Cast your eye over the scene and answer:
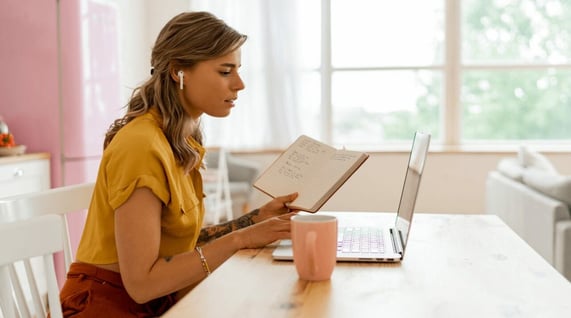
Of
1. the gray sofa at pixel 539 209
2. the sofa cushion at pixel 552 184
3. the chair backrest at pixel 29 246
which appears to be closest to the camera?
the chair backrest at pixel 29 246

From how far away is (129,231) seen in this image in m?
1.28

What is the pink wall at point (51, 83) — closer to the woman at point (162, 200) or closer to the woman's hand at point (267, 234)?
the woman at point (162, 200)

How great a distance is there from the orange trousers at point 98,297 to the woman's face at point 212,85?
1.50 ft

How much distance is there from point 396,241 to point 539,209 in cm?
183

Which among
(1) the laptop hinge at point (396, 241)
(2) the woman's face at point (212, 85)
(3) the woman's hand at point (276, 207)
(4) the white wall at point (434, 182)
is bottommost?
(4) the white wall at point (434, 182)

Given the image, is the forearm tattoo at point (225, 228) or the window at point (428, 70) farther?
the window at point (428, 70)

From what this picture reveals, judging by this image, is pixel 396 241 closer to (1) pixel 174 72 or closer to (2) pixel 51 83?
(1) pixel 174 72

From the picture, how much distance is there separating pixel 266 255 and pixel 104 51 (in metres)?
3.01

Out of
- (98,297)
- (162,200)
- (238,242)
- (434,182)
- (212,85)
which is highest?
A: (212,85)

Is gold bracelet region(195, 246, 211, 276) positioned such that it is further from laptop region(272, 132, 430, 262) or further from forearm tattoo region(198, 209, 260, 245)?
forearm tattoo region(198, 209, 260, 245)

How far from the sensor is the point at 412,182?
1454mm

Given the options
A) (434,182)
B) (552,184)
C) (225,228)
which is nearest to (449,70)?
(434,182)

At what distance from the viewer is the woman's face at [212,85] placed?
1.59 m

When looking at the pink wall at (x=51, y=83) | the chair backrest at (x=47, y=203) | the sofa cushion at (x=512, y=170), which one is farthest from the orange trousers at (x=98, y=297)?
the sofa cushion at (x=512, y=170)
